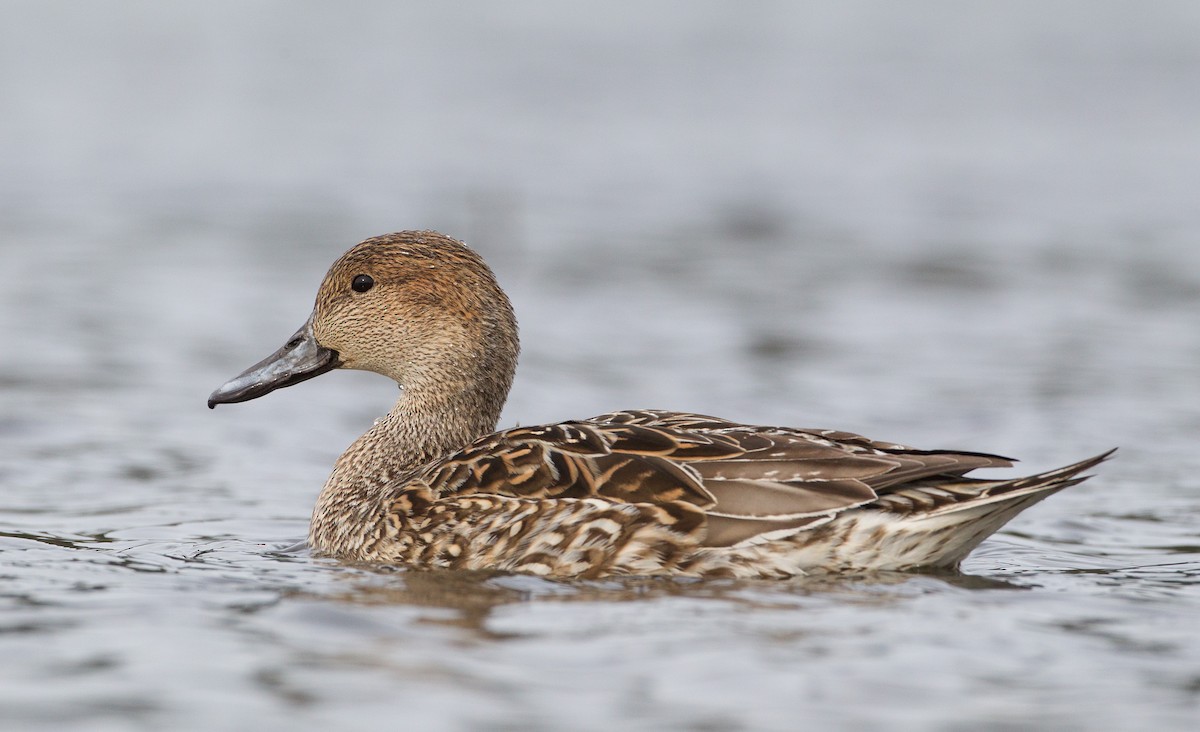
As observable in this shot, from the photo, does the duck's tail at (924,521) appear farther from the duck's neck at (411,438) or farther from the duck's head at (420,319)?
the duck's head at (420,319)

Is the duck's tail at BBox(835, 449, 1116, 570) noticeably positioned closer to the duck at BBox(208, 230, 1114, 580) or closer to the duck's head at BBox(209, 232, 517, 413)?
the duck at BBox(208, 230, 1114, 580)

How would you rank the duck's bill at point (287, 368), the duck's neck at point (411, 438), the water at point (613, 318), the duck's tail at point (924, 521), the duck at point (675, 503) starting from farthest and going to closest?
the duck's bill at point (287, 368)
the duck's neck at point (411, 438)
the duck at point (675, 503)
the duck's tail at point (924, 521)
the water at point (613, 318)

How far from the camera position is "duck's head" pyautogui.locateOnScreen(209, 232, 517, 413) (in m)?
8.09

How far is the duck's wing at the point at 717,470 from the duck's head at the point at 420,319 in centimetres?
93

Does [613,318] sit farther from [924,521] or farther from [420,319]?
[924,521]

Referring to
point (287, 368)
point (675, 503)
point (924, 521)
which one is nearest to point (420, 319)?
point (287, 368)

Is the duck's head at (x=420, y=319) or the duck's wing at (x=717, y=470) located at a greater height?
the duck's head at (x=420, y=319)

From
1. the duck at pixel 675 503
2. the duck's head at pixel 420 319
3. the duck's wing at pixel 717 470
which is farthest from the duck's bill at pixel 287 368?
the duck's wing at pixel 717 470

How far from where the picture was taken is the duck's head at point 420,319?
8094mm

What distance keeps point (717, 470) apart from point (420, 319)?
1928 mm

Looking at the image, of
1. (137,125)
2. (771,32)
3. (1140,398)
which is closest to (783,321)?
(1140,398)

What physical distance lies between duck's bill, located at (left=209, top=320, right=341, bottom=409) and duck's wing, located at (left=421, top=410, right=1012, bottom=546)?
127 cm

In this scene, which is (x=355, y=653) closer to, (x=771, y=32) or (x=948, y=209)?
(x=948, y=209)

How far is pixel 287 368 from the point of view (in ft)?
27.1
